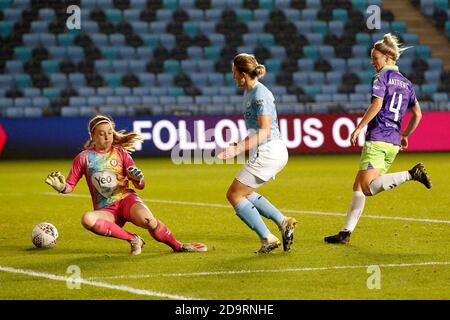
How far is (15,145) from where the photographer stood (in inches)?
973

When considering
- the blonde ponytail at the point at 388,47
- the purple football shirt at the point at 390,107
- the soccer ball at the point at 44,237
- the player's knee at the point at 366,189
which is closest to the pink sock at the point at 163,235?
the soccer ball at the point at 44,237

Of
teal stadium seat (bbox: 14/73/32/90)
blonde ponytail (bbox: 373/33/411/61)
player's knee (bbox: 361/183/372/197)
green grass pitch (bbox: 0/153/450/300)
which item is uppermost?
blonde ponytail (bbox: 373/33/411/61)

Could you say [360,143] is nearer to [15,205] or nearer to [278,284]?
[15,205]

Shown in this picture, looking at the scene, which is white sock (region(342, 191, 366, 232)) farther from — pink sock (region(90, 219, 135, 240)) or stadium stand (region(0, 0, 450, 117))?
stadium stand (region(0, 0, 450, 117))

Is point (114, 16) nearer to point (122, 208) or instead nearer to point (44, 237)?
point (44, 237)

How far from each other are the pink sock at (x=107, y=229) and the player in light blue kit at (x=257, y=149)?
106cm

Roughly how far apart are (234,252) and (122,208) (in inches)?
44.0

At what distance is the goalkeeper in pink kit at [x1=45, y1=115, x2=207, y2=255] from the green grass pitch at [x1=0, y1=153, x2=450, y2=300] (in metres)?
0.21

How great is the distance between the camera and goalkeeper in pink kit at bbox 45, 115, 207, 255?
32.7 feet

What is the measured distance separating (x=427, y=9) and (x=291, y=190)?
1726cm

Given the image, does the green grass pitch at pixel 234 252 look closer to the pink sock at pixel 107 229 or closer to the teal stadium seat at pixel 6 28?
the pink sock at pixel 107 229

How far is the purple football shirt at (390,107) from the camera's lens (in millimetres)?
10430

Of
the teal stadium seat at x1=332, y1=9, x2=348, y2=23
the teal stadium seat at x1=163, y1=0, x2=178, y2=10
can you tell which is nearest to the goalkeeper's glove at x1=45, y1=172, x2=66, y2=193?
the teal stadium seat at x1=163, y1=0, x2=178, y2=10

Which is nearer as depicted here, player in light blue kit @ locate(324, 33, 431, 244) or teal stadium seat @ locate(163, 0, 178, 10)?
player in light blue kit @ locate(324, 33, 431, 244)
